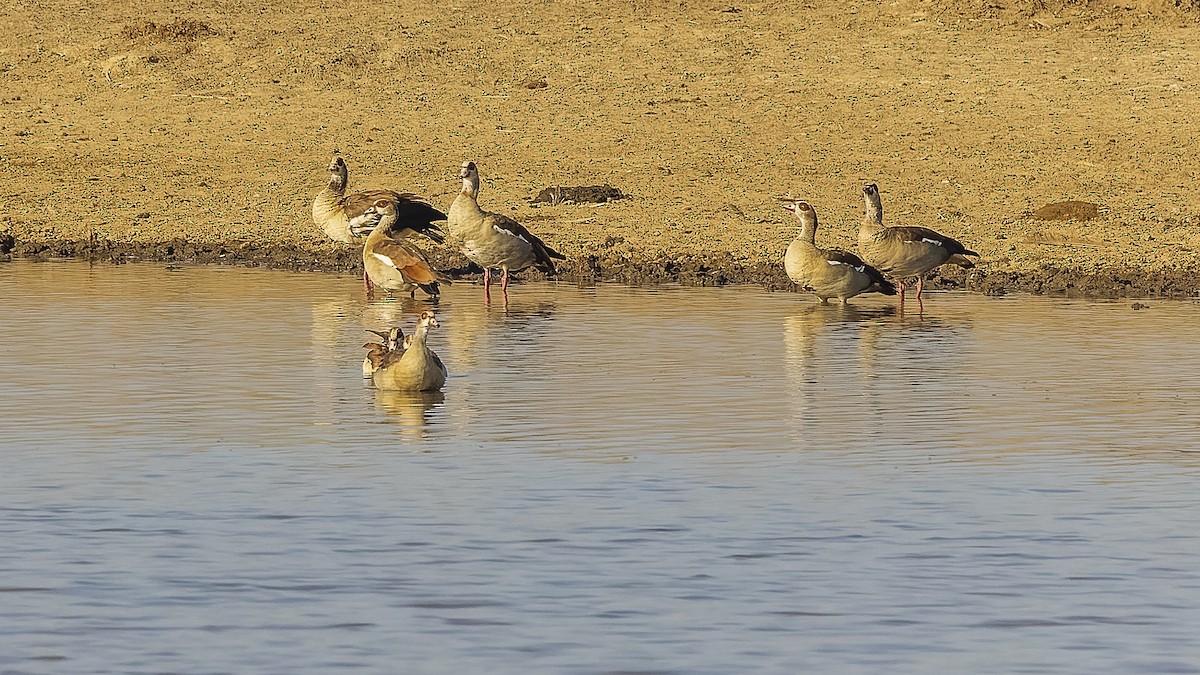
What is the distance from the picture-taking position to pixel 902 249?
21.7 meters

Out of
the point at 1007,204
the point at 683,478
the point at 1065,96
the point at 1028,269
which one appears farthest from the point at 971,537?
the point at 1065,96

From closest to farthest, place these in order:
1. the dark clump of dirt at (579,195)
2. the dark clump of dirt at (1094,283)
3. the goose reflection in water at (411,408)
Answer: the goose reflection in water at (411,408)
the dark clump of dirt at (1094,283)
the dark clump of dirt at (579,195)

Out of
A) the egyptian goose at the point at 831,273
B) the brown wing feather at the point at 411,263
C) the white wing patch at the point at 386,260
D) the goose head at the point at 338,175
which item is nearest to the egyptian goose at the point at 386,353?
the brown wing feather at the point at 411,263

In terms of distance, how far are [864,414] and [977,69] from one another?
22575 mm

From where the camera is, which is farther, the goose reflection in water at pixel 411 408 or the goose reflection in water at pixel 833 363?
the goose reflection in water at pixel 833 363

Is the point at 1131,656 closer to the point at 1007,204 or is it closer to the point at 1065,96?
the point at 1007,204

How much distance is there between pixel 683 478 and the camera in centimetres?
1202

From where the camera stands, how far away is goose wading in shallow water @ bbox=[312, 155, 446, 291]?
24.0 meters

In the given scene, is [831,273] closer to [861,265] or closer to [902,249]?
[861,265]

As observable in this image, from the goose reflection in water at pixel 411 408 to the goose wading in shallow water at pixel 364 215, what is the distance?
28.6ft

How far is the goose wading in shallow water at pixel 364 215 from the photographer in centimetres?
2405

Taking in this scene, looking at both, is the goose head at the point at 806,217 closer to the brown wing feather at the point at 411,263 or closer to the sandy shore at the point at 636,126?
the sandy shore at the point at 636,126

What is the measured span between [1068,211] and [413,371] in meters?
14.3

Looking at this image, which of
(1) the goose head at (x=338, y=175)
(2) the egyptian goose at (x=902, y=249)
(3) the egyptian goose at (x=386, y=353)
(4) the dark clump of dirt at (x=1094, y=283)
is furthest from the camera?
(1) the goose head at (x=338, y=175)
